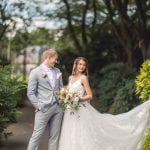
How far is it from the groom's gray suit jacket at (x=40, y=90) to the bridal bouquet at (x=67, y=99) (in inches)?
6.0

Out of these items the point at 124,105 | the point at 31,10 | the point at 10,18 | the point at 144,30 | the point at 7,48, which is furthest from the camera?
the point at 7,48

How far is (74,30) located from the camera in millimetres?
31391

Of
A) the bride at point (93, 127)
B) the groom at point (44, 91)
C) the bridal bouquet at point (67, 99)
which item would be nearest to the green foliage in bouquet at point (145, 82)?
the bride at point (93, 127)

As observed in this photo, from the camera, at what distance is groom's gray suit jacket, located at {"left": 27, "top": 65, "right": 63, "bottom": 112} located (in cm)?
841

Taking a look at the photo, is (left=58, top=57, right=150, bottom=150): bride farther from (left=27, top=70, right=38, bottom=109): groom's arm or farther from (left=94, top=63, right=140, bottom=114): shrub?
(left=94, top=63, right=140, bottom=114): shrub

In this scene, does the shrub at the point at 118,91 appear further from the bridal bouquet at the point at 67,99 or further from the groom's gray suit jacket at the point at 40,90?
the groom's gray suit jacket at the point at 40,90

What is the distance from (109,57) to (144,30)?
930 centimetres

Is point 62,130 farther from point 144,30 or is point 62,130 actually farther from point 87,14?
A: point 87,14

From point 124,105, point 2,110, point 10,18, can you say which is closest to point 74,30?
point 10,18

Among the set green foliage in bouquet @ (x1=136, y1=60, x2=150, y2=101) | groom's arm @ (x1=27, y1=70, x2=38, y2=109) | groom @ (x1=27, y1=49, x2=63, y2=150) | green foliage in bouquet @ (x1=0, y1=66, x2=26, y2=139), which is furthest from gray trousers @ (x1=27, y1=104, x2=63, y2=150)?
green foliage in bouquet @ (x1=0, y1=66, x2=26, y2=139)

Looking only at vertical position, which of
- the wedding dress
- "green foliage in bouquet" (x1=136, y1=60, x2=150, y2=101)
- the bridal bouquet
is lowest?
the wedding dress

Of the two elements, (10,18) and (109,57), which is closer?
(10,18)

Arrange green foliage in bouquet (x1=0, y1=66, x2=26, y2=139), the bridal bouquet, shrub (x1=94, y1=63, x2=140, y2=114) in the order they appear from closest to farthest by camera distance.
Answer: the bridal bouquet
green foliage in bouquet (x1=0, y1=66, x2=26, y2=139)
shrub (x1=94, y1=63, x2=140, y2=114)

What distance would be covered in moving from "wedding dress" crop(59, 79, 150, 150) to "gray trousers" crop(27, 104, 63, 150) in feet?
0.40
